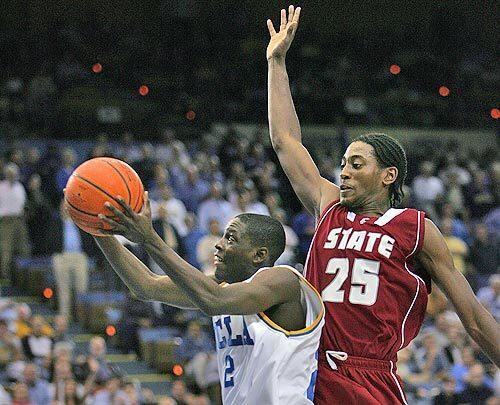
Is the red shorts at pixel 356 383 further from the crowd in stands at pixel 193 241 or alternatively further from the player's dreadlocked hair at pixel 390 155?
the crowd in stands at pixel 193 241

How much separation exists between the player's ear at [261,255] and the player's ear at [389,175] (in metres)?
0.65

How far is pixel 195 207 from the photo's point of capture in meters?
15.7

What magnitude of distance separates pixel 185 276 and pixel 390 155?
48.9 inches

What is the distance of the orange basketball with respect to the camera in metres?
4.57

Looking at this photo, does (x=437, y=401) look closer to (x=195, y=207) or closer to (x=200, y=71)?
(x=195, y=207)

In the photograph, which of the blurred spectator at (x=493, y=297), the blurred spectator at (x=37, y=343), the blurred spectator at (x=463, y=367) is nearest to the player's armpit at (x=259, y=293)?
the blurred spectator at (x=37, y=343)

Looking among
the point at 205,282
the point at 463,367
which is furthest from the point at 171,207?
the point at 205,282

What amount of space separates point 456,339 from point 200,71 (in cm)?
1001

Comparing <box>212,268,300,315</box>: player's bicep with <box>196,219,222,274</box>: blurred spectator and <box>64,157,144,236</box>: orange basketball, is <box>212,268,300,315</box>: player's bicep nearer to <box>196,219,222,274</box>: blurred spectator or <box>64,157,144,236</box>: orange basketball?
<box>64,157,144,236</box>: orange basketball

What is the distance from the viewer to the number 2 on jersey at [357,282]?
5.09m

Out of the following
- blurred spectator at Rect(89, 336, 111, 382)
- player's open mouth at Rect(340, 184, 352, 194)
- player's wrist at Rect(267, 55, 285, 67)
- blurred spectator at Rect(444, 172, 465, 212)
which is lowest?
blurred spectator at Rect(89, 336, 111, 382)

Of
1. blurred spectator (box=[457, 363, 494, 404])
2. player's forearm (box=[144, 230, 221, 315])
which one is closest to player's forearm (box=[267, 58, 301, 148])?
player's forearm (box=[144, 230, 221, 315])

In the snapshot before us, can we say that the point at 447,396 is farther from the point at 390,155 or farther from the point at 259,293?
the point at 259,293

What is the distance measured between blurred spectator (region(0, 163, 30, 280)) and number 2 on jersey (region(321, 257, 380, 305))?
10135mm
